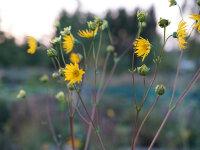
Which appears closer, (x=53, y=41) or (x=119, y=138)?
(x=53, y=41)

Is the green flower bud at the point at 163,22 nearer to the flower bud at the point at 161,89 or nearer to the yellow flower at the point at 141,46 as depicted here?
the yellow flower at the point at 141,46

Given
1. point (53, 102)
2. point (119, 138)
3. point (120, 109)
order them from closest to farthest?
point (119, 138), point (53, 102), point (120, 109)

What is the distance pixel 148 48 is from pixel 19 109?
4.86 meters

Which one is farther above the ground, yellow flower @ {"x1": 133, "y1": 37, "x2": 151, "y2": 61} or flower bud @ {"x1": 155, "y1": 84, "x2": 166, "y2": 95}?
yellow flower @ {"x1": 133, "y1": 37, "x2": 151, "y2": 61}

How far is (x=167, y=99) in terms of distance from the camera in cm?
655

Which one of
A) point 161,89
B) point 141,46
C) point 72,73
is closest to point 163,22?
point 141,46

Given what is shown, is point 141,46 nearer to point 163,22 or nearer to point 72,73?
point 163,22

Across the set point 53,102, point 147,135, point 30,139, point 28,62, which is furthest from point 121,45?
point 28,62

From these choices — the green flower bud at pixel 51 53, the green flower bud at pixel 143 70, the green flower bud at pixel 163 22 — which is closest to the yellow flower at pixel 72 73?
the green flower bud at pixel 51 53

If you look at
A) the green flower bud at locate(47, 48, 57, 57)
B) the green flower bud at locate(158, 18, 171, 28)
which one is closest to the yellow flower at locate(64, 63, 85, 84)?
the green flower bud at locate(47, 48, 57, 57)

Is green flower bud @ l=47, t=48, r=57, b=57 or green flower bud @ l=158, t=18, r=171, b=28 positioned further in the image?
green flower bud @ l=47, t=48, r=57, b=57

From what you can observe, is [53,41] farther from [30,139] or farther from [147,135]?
[147,135]

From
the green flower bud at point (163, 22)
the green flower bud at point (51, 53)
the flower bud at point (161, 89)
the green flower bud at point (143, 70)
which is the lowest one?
the flower bud at point (161, 89)

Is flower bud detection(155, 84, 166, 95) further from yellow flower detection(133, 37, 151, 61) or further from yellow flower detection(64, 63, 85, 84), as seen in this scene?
yellow flower detection(64, 63, 85, 84)
